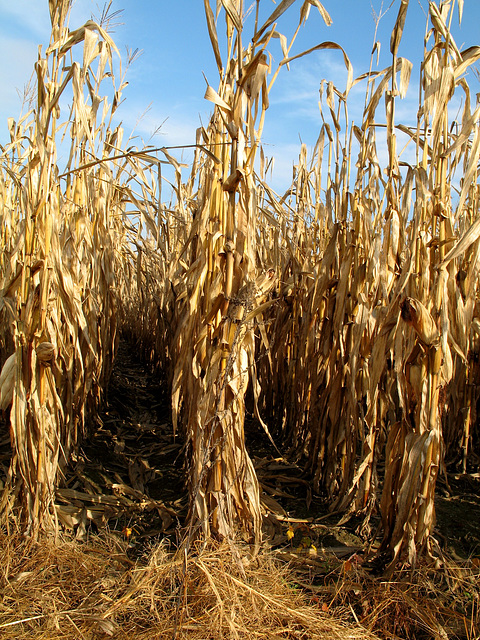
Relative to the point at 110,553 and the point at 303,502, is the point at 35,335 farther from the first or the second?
the point at 303,502

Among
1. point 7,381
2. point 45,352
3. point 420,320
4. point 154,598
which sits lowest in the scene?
point 154,598

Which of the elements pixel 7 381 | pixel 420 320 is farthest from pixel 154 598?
pixel 420 320

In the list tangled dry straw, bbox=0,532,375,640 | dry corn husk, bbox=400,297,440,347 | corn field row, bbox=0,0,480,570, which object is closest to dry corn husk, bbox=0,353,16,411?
corn field row, bbox=0,0,480,570

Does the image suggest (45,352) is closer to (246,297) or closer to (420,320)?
(246,297)

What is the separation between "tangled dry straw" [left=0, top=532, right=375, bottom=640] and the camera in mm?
1419

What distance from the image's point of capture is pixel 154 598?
1.52 metres

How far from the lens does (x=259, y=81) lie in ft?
5.21

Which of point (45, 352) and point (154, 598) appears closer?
point (154, 598)

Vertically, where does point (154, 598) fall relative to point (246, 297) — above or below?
below

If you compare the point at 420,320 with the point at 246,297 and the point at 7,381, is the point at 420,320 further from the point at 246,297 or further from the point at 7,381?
the point at 7,381

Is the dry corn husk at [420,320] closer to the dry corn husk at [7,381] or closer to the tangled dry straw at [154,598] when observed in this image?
the tangled dry straw at [154,598]

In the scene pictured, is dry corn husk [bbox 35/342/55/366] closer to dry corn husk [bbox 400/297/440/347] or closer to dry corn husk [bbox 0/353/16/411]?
dry corn husk [bbox 0/353/16/411]

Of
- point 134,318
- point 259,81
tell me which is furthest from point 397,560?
point 134,318

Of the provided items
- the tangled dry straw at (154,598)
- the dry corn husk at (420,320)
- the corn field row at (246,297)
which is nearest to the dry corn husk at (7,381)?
the corn field row at (246,297)
